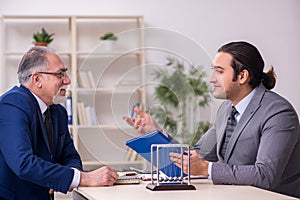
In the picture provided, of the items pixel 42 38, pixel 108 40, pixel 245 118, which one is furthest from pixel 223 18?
pixel 245 118

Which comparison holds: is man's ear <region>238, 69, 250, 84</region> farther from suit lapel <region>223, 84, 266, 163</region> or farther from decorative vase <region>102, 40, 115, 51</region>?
decorative vase <region>102, 40, 115, 51</region>

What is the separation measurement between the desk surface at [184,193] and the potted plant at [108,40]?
9.72 feet

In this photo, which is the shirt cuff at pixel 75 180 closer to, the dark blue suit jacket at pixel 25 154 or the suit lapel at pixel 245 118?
the dark blue suit jacket at pixel 25 154

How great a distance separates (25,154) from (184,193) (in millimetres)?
632

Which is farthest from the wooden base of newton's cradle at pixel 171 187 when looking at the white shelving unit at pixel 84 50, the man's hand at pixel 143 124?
the white shelving unit at pixel 84 50

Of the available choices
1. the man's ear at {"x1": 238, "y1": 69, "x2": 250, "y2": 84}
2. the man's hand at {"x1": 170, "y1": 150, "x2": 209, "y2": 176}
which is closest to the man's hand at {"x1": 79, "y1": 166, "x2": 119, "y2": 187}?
the man's hand at {"x1": 170, "y1": 150, "x2": 209, "y2": 176}

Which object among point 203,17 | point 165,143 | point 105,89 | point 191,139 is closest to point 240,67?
point 191,139

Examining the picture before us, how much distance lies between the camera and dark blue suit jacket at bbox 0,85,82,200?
2398 millimetres

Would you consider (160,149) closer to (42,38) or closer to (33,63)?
(33,63)

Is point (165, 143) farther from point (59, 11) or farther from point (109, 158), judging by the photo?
point (59, 11)

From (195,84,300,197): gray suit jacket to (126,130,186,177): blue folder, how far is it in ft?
0.57

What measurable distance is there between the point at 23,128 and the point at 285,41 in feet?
13.0

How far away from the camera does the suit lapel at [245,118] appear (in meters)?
2.77

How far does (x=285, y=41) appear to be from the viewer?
5.92m
